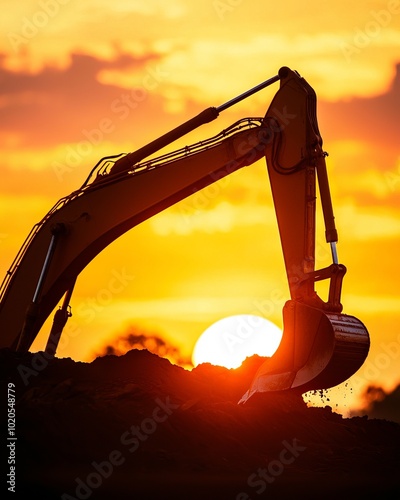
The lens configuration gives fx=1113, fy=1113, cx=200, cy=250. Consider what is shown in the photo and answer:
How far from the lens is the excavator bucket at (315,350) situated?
18125 millimetres

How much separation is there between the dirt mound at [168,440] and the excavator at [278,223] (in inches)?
38.9

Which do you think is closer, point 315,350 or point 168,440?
point 315,350

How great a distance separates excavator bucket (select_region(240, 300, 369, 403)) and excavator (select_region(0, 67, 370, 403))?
0.02 meters

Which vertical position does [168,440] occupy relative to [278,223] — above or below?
below

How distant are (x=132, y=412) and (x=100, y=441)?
40.3 inches

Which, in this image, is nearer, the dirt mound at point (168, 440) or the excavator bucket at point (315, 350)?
the dirt mound at point (168, 440)

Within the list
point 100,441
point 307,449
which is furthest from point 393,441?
point 100,441

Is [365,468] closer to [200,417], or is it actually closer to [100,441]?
[200,417]

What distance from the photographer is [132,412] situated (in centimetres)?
1933

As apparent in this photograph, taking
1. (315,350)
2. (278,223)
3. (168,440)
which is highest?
(278,223)

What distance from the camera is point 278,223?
20.0 meters

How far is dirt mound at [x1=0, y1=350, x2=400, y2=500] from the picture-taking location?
655 inches

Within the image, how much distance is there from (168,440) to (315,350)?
2921 mm

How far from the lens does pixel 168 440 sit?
18.8 meters
